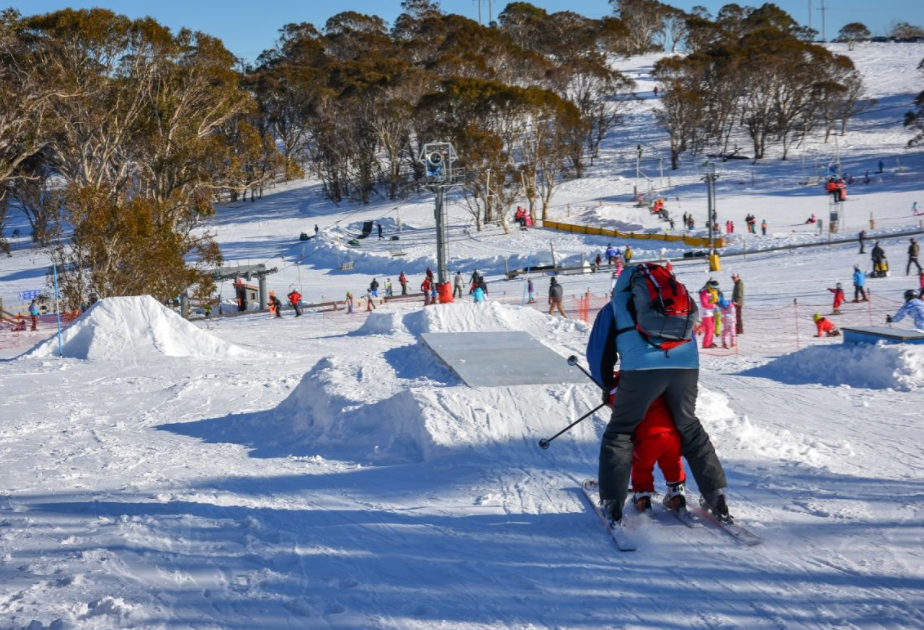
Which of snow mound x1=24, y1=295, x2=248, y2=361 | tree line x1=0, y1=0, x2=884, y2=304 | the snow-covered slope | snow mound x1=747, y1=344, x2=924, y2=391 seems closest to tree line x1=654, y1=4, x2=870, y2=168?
tree line x1=0, y1=0, x2=884, y2=304

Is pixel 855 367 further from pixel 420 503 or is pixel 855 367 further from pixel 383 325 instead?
pixel 383 325

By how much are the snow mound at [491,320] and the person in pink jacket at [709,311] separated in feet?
7.57

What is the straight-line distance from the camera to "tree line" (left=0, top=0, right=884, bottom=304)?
2902 centimetres

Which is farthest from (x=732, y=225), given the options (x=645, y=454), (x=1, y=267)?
(x=1, y=267)

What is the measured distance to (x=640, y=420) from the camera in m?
4.13

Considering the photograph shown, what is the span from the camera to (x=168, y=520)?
194 inches

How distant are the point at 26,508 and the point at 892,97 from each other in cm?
8121

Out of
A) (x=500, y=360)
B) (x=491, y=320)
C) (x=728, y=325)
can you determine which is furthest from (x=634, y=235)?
(x=500, y=360)

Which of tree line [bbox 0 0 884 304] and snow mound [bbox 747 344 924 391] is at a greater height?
tree line [bbox 0 0 884 304]

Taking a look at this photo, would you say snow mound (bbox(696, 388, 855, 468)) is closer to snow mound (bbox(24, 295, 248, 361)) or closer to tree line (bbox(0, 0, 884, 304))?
snow mound (bbox(24, 295, 248, 361))

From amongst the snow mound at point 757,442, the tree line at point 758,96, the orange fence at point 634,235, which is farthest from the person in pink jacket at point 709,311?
the tree line at point 758,96

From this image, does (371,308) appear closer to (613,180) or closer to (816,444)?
(816,444)

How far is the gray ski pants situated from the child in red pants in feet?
0.19

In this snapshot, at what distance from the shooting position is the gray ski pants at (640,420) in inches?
161
